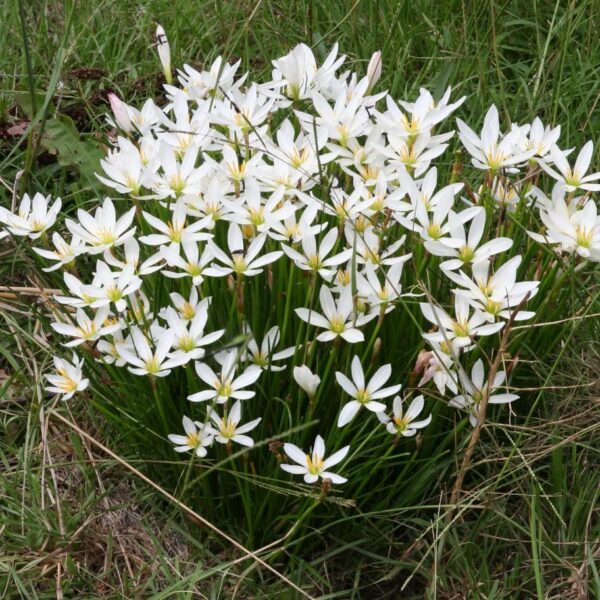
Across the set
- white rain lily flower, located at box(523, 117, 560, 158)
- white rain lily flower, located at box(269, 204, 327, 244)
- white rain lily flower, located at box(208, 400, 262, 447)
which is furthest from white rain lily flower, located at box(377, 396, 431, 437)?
white rain lily flower, located at box(523, 117, 560, 158)

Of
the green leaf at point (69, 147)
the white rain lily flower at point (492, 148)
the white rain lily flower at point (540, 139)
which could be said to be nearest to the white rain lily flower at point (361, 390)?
the white rain lily flower at point (492, 148)

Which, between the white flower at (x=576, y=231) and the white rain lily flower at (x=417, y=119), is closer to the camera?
the white flower at (x=576, y=231)

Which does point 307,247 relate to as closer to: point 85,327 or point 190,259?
point 190,259

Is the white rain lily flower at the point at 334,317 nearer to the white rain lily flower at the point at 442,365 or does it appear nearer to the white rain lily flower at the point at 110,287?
the white rain lily flower at the point at 442,365

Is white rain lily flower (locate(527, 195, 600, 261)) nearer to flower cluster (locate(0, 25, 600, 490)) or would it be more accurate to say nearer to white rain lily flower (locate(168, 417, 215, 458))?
flower cluster (locate(0, 25, 600, 490))

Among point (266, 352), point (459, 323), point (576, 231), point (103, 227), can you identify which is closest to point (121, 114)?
point (103, 227)

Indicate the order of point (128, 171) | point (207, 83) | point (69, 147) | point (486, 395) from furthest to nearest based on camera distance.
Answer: point (69, 147)
point (207, 83)
point (128, 171)
point (486, 395)

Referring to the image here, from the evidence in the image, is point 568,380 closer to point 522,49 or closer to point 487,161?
point 487,161
